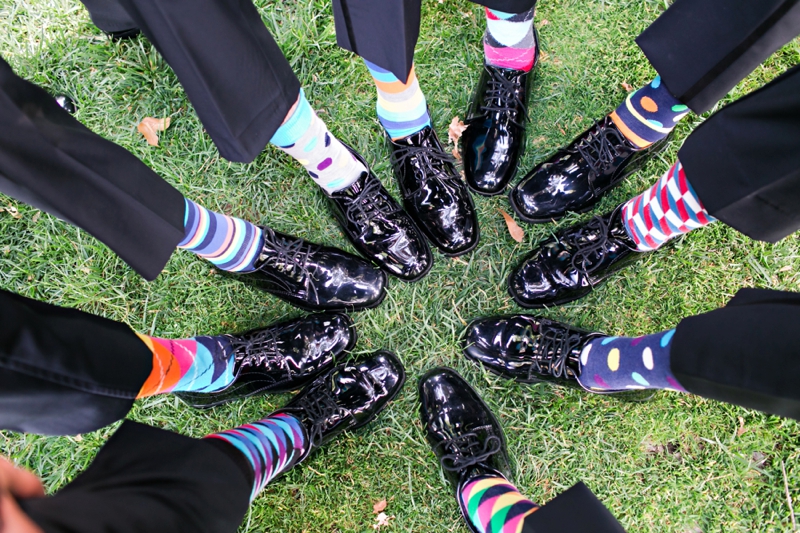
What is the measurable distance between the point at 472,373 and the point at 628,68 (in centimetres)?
137

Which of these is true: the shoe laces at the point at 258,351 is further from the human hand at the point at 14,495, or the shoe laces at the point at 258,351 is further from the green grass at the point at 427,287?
the human hand at the point at 14,495

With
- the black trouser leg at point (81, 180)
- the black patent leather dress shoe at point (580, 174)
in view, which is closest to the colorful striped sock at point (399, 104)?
the black patent leather dress shoe at point (580, 174)

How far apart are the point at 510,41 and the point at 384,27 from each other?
2.27 ft

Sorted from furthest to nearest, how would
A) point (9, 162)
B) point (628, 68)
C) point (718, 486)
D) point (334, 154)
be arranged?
point (628, 68) → point (718, 486) → point (334, 154) → point (9, 162)

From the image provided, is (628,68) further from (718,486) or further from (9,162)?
(9,162)

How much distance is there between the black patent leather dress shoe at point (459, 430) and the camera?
1.55 m

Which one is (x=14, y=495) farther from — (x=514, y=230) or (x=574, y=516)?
(x=514, y=230)

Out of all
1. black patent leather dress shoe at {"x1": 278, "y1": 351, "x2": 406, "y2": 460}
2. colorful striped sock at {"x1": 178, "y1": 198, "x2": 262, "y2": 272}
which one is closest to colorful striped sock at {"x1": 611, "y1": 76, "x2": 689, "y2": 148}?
black patent leather dress shoe at {"x1": 278, "y1": 351, "x2": 406, "y2": 460}

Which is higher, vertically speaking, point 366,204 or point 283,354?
point 366,204

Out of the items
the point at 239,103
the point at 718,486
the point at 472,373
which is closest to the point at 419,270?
the point at 472,373

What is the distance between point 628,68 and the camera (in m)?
1.84

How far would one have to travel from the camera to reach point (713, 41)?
1.16m

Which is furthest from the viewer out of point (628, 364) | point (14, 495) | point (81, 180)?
point (628, 364)

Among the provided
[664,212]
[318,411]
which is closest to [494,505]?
[318,411]
